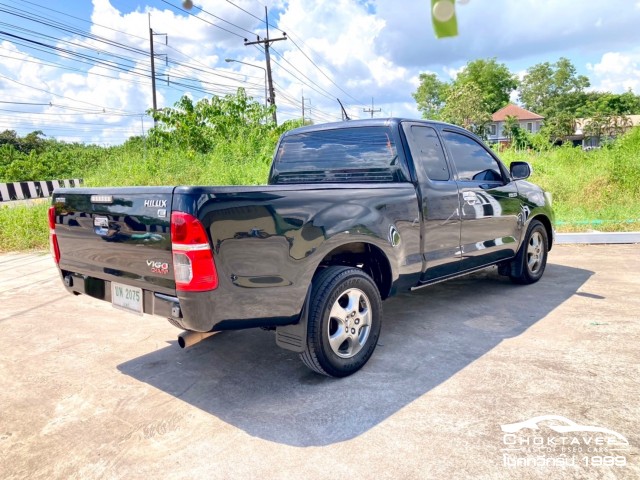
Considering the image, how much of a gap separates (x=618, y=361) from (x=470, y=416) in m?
1.48

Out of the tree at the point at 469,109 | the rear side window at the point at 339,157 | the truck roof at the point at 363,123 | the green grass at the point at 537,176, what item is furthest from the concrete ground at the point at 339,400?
the tree at the point at 469,109

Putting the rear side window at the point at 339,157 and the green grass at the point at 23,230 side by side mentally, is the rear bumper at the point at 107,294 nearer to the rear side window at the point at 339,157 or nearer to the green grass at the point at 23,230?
the rear side window at the point at 339,157

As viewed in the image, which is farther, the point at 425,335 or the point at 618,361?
the point at 425,335

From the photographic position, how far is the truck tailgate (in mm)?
2764

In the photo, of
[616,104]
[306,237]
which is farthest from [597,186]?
[616,104]

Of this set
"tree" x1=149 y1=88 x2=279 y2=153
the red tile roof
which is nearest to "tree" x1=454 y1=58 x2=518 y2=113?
the red tile roof

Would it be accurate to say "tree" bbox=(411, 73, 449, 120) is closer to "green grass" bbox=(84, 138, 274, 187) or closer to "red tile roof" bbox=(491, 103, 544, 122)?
"red tile roof" bbox=(491, 103, 544, 122)

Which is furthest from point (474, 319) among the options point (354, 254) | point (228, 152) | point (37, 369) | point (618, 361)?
point (228, 152)

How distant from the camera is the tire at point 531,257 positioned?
18.2ft

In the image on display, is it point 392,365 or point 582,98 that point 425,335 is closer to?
point 392,365

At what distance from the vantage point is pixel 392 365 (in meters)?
3.60

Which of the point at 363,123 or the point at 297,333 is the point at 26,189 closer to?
the point at 363,123

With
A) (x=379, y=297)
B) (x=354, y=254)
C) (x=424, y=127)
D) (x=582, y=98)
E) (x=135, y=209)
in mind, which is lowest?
(x=379, y=297)

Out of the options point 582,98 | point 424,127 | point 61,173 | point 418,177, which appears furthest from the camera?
point 582,98
